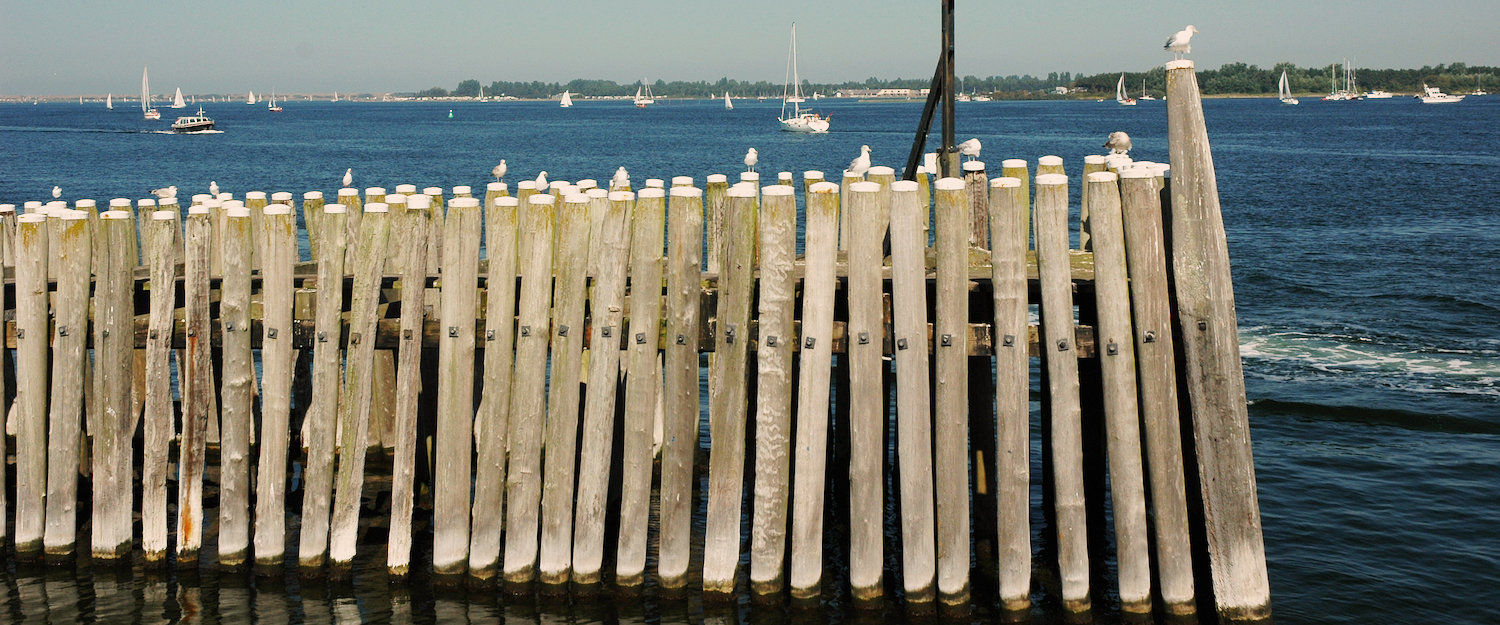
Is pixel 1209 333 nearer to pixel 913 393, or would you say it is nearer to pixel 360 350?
pixel 913 393

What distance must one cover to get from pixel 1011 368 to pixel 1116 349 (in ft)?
2.02

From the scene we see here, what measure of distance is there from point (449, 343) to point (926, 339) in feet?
10.0

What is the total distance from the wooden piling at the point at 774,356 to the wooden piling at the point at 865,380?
388 millimetres

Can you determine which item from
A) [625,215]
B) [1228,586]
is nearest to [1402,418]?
[1228,586]

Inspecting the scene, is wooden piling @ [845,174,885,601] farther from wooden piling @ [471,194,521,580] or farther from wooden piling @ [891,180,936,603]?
wooden piling @ [471,194,521,580]

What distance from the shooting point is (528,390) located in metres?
8.02

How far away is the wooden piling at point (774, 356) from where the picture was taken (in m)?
7.55

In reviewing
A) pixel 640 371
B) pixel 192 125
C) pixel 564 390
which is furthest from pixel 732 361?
pixel 192 125

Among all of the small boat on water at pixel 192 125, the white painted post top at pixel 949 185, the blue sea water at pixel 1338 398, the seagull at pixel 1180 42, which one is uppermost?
the small boat on water at pixel 192 125

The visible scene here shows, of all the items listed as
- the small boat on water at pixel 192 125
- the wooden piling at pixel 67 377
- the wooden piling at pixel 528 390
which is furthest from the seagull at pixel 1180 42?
the small boat on water at pixel 192 125

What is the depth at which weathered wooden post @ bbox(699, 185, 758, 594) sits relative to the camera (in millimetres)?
7734

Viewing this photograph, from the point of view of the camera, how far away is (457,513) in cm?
830

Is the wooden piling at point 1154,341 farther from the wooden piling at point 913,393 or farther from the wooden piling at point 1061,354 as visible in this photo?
the wooden piling at point 913,393

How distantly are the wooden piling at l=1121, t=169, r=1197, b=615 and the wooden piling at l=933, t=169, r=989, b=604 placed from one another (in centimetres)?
97
